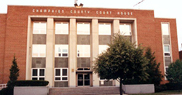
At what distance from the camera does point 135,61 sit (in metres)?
21.5

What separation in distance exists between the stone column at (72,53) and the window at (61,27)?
4.57 ft

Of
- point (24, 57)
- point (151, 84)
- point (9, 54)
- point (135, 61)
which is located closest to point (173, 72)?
point (151, 84)

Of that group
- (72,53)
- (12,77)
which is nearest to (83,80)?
(72,53)

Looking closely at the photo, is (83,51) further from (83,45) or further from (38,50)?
(38,50)

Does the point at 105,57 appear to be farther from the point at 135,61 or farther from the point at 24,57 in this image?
the point at 24,57

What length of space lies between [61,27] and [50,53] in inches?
193

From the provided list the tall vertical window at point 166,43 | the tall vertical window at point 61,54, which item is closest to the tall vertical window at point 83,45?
the tall vertical window at point 61,54

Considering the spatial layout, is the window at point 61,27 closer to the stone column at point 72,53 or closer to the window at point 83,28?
the stone column at point 72,53

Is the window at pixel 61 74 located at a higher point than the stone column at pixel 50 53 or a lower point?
lower

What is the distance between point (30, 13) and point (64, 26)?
570cm

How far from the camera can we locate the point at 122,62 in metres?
21.2

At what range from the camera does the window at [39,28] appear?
3500 cm

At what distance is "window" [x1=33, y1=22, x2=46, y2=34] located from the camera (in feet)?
115

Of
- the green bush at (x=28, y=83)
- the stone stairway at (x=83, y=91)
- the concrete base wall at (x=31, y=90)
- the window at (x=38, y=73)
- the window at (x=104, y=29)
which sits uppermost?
the window at (x=104, y=29)
